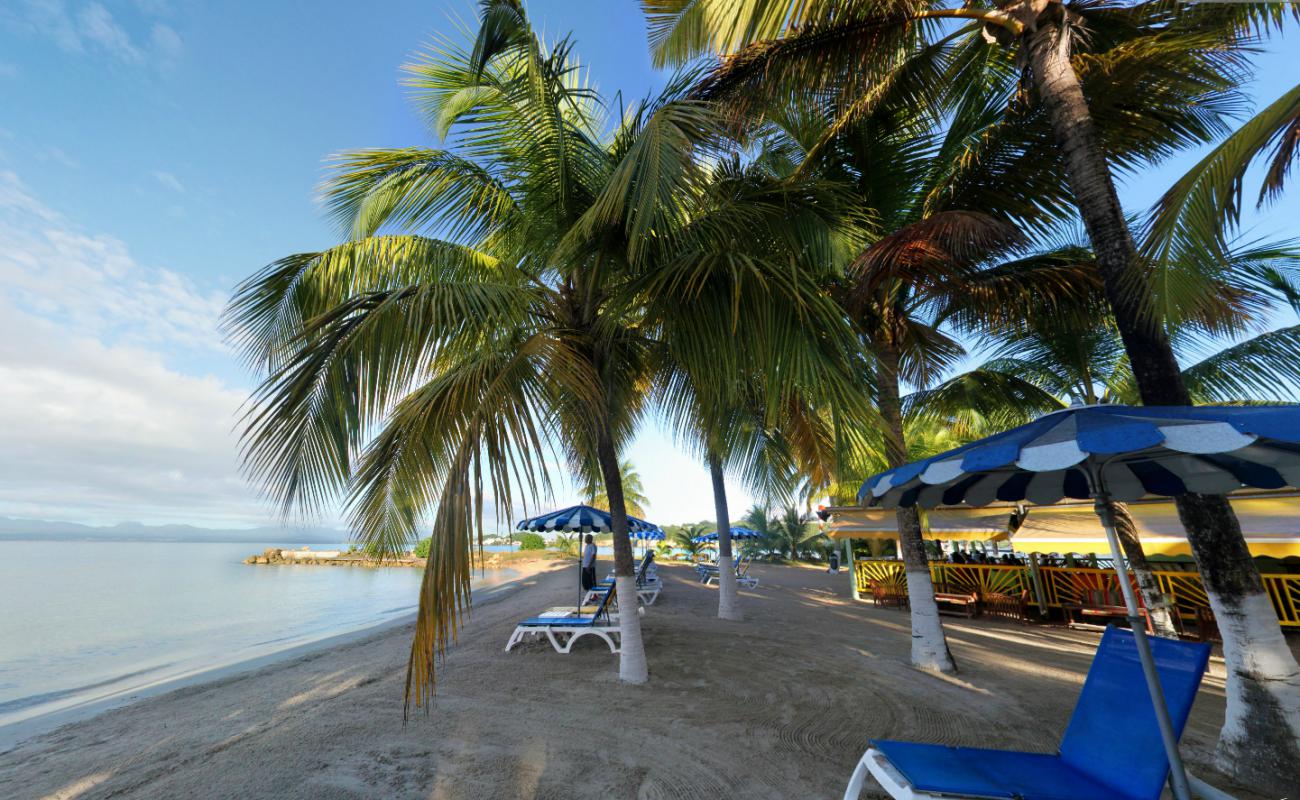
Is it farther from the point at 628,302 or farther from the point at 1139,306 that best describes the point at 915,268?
the point at 628,302

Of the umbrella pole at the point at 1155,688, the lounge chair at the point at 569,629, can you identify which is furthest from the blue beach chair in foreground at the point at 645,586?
the umbrella pole at the point at 1155,688

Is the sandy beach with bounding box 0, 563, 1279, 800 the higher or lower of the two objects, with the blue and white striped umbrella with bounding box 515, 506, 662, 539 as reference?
lower

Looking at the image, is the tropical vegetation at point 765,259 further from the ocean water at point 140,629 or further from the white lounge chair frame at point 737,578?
the white lounge chair frame at point 737,578

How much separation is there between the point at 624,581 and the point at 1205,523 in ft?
15.3

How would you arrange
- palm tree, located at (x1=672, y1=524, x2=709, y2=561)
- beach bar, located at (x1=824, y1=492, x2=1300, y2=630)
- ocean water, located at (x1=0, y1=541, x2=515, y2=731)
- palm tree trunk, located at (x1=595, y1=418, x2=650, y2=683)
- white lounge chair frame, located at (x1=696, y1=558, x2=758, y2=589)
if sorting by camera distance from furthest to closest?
palm tree, located at (x1=672, y1=524, x2=709, y2=561) < white lounge chair frame, located at (x1=696, y1=558, x2=758, y2=589) < ocean water, located at (x1=0, y1=541, x2=515, y2=731) < beach bar, located at (x1=824, y1=492, x2=1300, y2=630) < palm tree trunk, located at (x1=595, y1=418, x2=650, y2=683)

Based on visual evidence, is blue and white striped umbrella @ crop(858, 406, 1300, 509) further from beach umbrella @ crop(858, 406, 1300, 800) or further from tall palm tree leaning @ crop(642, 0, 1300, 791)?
tall palm tree leaning @ crop(642, 0, 1300, 791)

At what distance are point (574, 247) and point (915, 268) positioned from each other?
3.62 m

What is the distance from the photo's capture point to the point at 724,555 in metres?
9.77

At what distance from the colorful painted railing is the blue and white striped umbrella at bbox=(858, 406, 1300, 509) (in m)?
5.42

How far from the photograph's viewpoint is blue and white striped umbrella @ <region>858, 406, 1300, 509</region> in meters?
1.96

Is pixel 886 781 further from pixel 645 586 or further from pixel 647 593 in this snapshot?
pixel 645 586

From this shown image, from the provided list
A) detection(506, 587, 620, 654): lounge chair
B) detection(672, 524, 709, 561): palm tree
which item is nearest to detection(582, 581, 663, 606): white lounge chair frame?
detection(506, 587, 620, 654): lounge chair

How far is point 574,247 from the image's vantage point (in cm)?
447

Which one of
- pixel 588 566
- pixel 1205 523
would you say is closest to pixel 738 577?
pixel 588 566
